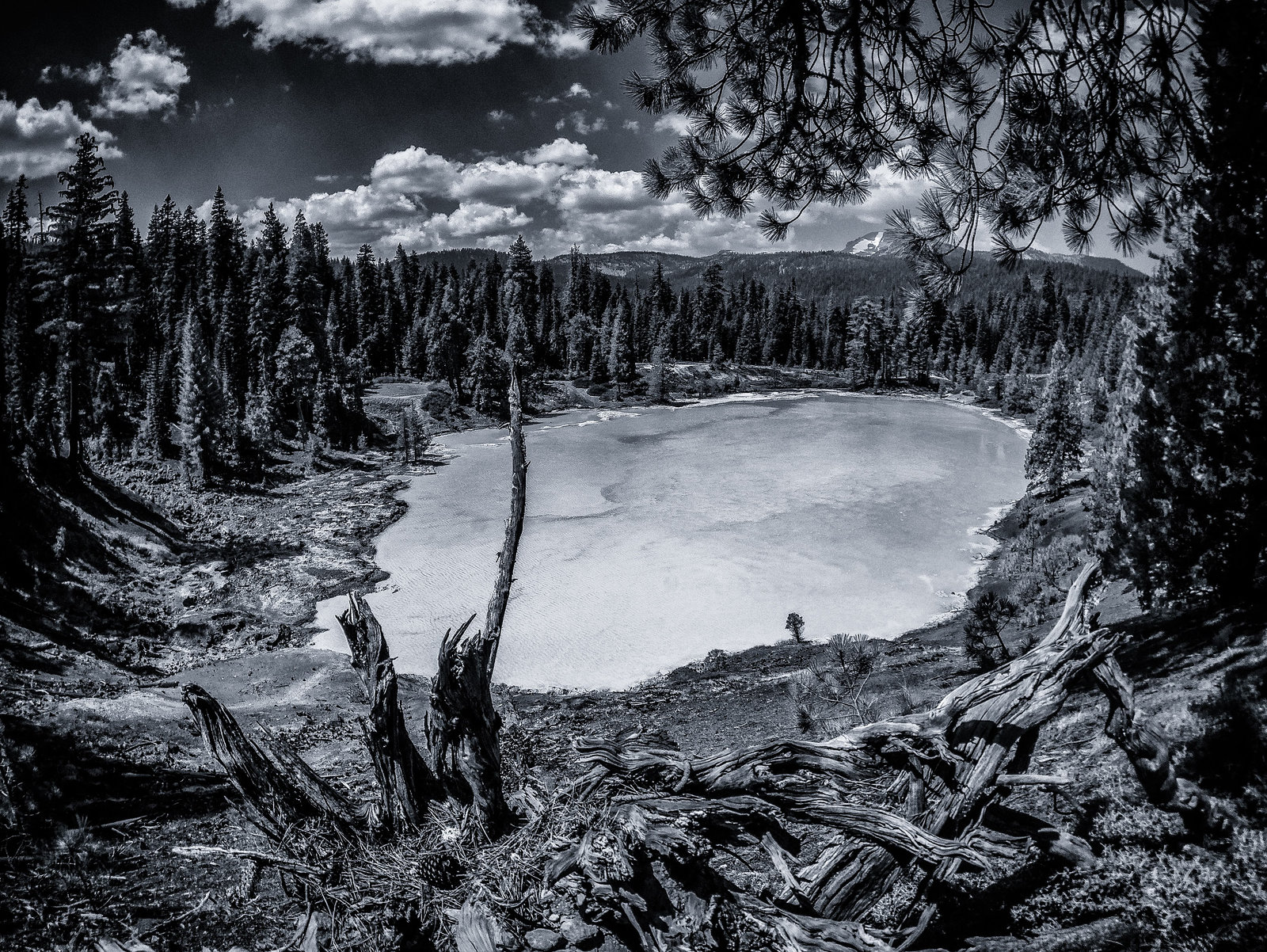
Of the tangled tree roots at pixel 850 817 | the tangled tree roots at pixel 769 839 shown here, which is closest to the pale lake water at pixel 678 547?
the tangled tree roots at pixel 769 839

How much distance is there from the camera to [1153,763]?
4145mm

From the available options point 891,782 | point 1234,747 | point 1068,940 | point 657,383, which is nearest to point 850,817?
point 891,782

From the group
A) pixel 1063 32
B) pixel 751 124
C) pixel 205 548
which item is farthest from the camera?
pixel 205 548

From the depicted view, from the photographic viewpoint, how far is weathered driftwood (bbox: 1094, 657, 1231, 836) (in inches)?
160

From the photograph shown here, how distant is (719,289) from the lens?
461 ft

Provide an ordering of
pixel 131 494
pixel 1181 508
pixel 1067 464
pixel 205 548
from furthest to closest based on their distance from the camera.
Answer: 1. pixel 1067 464
2. pixel 131 494
3. pixel 205 548
4. pixel 1181 508

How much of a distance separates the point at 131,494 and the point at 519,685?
79.8ft

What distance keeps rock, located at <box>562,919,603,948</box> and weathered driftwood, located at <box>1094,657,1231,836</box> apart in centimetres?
305

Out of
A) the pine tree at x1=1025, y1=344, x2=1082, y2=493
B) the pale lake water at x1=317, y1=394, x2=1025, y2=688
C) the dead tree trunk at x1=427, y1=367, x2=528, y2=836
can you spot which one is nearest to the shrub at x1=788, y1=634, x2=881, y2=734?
the pale lake water at x1=317, y1=394, x2=1025, y2=688

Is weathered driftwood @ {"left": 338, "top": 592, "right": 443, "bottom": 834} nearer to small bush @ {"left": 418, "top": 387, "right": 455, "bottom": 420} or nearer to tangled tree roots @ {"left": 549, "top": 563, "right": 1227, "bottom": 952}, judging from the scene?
tangled tree roots @ {"left": 549, "top": 563, "right": 1227, "bottom": 952}

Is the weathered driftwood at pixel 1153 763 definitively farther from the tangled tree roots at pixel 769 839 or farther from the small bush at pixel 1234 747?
the small bush at pixel 1234 747

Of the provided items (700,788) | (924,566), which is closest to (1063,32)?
(700,788)

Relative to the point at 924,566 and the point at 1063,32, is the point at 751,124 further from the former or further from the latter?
the point at 924,566

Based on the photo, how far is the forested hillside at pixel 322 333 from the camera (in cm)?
3303
